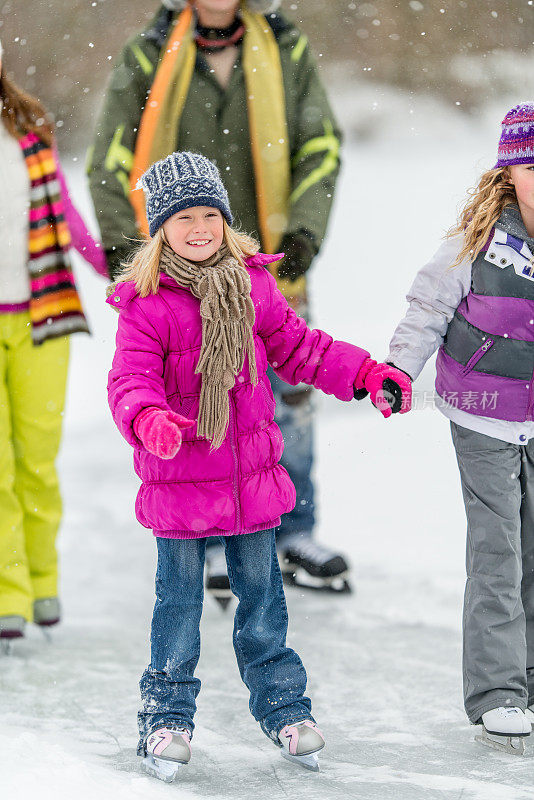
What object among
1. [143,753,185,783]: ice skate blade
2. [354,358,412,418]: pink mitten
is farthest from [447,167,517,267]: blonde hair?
[143,753,185,783]: ice skate blade

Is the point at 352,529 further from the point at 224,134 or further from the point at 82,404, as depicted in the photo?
the point at 82,404

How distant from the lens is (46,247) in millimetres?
3082

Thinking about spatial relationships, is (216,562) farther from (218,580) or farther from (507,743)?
(507,743)

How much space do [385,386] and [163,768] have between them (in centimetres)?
89

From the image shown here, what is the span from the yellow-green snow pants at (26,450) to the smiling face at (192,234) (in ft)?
3.18

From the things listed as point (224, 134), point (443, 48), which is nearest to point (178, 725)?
point (224, 134)

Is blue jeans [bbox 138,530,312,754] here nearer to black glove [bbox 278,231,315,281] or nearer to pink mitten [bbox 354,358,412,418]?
pink mitten [bbox 354,358,412,418]

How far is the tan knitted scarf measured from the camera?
7.11 feet

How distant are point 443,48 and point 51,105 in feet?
4.64

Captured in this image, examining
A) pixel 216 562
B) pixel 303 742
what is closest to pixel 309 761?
pixel 303 742

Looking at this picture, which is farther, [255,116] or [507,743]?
[255,116]

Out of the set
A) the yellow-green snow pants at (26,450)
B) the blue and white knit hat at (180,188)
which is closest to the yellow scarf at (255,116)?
the yellow-green snow pants at (26,450)

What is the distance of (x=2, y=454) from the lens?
10.2 ft

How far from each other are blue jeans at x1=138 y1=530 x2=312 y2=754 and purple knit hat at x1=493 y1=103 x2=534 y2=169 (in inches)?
37.3
